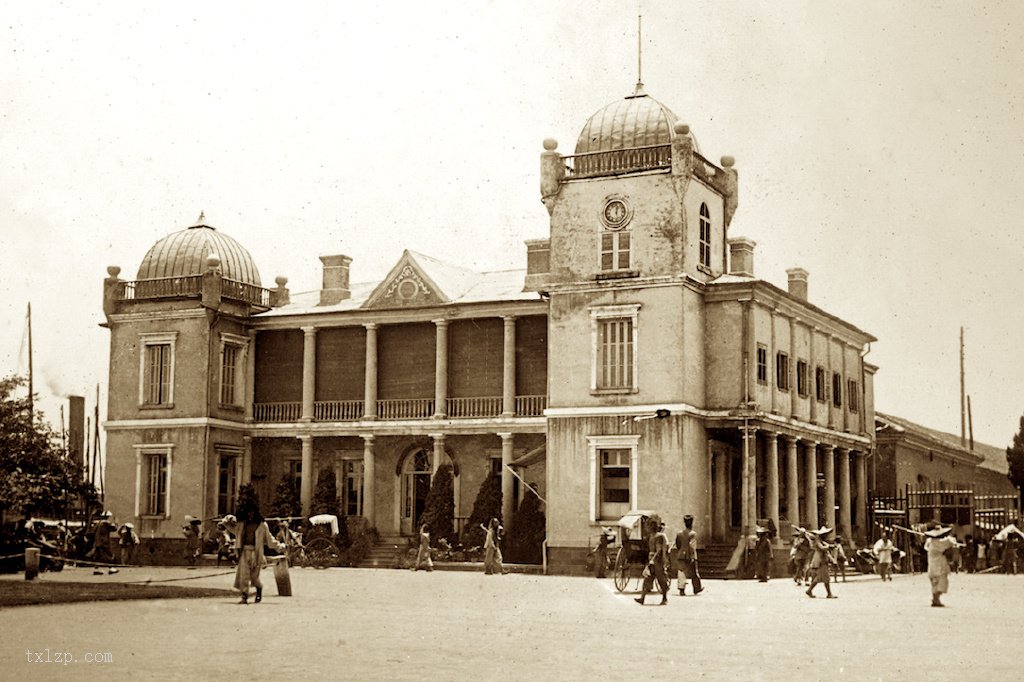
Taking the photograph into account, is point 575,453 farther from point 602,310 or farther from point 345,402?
point 345,402

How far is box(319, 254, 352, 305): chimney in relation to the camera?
46.2 metres

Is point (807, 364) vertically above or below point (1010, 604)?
above

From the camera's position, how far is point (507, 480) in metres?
40.7

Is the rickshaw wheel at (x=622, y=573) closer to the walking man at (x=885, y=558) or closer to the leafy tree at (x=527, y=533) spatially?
the walking man at (x=885, y=558)

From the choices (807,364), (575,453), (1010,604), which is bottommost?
(1010,604)

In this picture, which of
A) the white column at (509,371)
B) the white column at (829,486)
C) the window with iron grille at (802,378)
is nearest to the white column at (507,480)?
the white column at (509,371)

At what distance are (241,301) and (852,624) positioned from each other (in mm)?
29480

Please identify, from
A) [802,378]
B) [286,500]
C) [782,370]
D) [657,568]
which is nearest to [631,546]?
[657,568]

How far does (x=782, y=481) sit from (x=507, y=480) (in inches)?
340

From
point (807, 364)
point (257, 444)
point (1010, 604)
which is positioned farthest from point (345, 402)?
point (1010, 604)

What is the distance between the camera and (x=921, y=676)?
516 inches

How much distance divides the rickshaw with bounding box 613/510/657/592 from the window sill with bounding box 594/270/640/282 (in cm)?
807

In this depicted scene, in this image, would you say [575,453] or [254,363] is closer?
[575,453]

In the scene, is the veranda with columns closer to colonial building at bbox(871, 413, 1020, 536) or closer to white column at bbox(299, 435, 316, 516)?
white column at bbox(299, 435, 316, 516)
